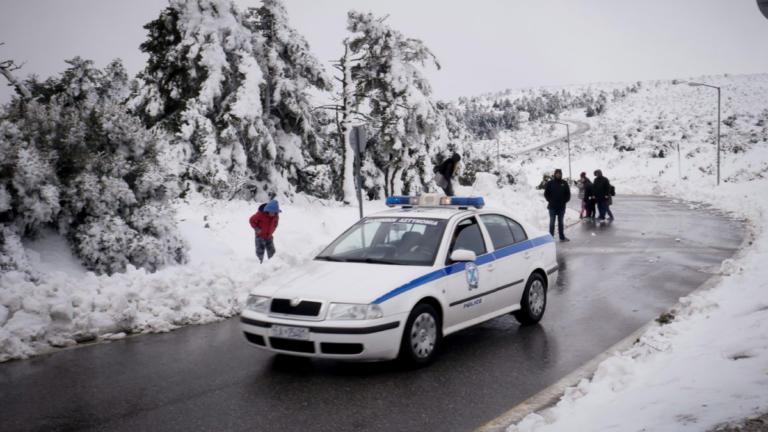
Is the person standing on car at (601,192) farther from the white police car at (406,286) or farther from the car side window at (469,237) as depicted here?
the car side window at (469,237)

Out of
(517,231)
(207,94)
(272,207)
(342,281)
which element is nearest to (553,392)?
(342,281)

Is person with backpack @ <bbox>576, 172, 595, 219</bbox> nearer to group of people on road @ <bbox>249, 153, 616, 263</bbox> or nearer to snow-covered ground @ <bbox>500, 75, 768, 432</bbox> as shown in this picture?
group of people on road @ <bbox>249, 153, 616, 263</bbox>

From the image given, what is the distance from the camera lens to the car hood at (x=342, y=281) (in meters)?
6.11

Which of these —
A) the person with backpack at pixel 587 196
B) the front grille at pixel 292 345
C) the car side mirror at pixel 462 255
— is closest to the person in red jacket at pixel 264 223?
the car side mirror at pixel 462 255

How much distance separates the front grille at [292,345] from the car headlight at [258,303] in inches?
12.9

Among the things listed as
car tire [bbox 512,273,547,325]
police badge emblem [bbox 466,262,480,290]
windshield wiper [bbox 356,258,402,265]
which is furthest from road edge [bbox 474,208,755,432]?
windshield wiper [bbox 356,258,402,265]

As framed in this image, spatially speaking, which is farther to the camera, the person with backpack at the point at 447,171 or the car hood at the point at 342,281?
the person with backpack at the point at 447,171

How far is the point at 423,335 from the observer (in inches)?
255

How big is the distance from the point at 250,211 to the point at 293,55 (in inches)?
420

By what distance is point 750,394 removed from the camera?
407 centimetres

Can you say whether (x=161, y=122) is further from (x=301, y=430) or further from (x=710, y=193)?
(x=710, y=193)

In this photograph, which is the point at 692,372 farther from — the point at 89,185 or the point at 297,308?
the point at 89,185

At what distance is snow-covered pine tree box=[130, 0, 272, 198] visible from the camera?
966 inches

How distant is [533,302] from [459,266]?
182cm
